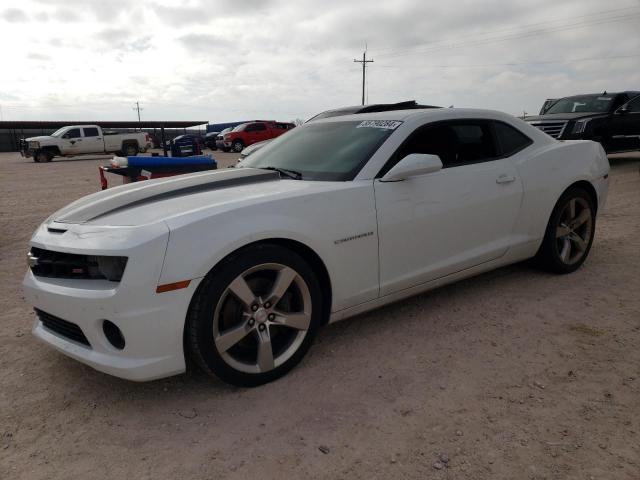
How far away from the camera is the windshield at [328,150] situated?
9.89ft

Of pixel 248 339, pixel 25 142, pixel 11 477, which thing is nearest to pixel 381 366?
pixel 248 339

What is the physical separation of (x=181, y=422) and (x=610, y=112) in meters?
12.8

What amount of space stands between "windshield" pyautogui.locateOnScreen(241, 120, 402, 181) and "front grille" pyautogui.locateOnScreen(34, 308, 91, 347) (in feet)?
5.06

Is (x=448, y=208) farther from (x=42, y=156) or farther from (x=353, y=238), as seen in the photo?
(x=42, y=156)

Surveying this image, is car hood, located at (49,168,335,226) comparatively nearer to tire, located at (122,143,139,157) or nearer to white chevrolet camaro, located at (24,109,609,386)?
white chevrolet camaro, located at (24,109,609,386)

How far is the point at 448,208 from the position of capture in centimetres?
316

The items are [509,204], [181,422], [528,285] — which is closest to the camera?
[181,422]

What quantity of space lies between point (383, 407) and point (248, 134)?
24.1 m

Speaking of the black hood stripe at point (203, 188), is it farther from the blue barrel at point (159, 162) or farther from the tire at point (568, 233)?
the tire at point (568, 233)

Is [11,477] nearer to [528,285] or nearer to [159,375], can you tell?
[159,375]

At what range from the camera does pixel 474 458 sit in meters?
1.97

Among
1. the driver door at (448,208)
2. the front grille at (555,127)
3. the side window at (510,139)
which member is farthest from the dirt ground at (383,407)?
the front grille at (555,127)

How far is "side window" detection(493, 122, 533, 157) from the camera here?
370 centimetres

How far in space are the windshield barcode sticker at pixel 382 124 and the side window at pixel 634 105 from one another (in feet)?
37.3
